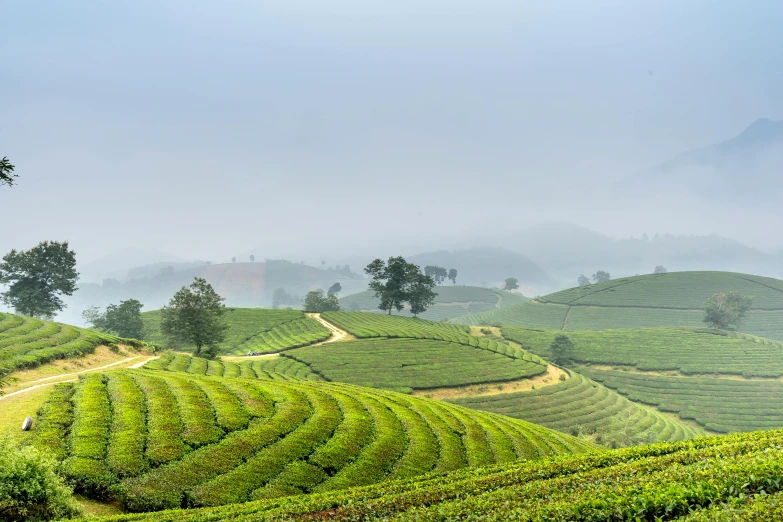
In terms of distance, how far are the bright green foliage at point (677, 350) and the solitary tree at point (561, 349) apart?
247 centimetres

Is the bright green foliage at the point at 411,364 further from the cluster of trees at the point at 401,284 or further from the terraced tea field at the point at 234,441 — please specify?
the cluster of trees at the point at 401,284

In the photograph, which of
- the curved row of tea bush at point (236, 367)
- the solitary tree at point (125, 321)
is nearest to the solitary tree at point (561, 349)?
the curved row of tea bush at point (236, 367)

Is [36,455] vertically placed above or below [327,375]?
above

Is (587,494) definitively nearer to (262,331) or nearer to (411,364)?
(411,364)

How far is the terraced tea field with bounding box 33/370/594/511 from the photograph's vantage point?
47.8 feet

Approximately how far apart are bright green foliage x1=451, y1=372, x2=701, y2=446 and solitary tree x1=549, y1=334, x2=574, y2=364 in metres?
23.0

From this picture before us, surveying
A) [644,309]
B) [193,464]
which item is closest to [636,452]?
[193,464]

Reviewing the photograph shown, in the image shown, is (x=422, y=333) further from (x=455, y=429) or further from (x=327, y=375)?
(x=455, y=429)

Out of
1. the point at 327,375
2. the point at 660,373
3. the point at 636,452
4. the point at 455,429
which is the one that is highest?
the point at 636,452

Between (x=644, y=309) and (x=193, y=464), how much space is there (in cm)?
16536

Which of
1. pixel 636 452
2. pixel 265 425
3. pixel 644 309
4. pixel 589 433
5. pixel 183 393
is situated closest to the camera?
pixel 636 452

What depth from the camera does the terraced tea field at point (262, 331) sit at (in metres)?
71.4

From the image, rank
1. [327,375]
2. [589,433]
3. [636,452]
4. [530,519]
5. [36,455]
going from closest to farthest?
[530,519] < [36,455] < [636,452] < [589,433] < [327,375]

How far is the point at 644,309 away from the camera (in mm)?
138250
